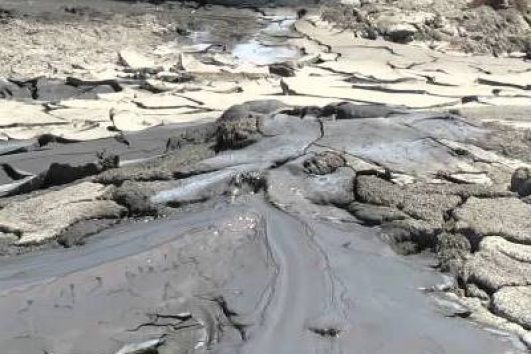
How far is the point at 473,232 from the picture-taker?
3.58 meters

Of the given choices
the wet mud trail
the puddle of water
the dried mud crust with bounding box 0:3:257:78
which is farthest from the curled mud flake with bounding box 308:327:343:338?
Result: the puddle of water

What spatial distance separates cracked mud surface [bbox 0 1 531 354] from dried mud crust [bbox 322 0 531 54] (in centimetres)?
346

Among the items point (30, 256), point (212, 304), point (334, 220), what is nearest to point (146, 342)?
point (212, 304)

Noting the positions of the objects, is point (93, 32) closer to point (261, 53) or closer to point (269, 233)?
point (261, 53)

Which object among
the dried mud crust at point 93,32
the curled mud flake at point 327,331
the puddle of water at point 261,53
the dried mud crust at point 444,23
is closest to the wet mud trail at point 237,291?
the curled mud flake at point 327,331

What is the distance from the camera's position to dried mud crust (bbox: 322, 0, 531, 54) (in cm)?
941

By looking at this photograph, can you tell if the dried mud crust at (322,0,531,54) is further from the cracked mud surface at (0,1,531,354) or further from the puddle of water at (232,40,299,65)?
the cracked mud surface at (0,1,531,354)

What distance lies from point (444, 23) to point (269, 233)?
6.94 meters

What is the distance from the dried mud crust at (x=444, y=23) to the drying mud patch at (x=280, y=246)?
4943 mm

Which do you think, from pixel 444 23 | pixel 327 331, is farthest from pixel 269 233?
pixel 444 23

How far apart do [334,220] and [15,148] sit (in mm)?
2638

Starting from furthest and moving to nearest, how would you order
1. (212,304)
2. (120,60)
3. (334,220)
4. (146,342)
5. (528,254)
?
(120,60) → (334,220) → (528,254) → (212,304) → (146,342)

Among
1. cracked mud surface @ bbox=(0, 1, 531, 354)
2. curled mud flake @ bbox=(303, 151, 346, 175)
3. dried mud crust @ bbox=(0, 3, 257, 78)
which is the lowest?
dried mud crust @ bbox=(0, 3, 257, 78)

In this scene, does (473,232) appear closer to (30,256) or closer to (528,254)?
(528,254)
